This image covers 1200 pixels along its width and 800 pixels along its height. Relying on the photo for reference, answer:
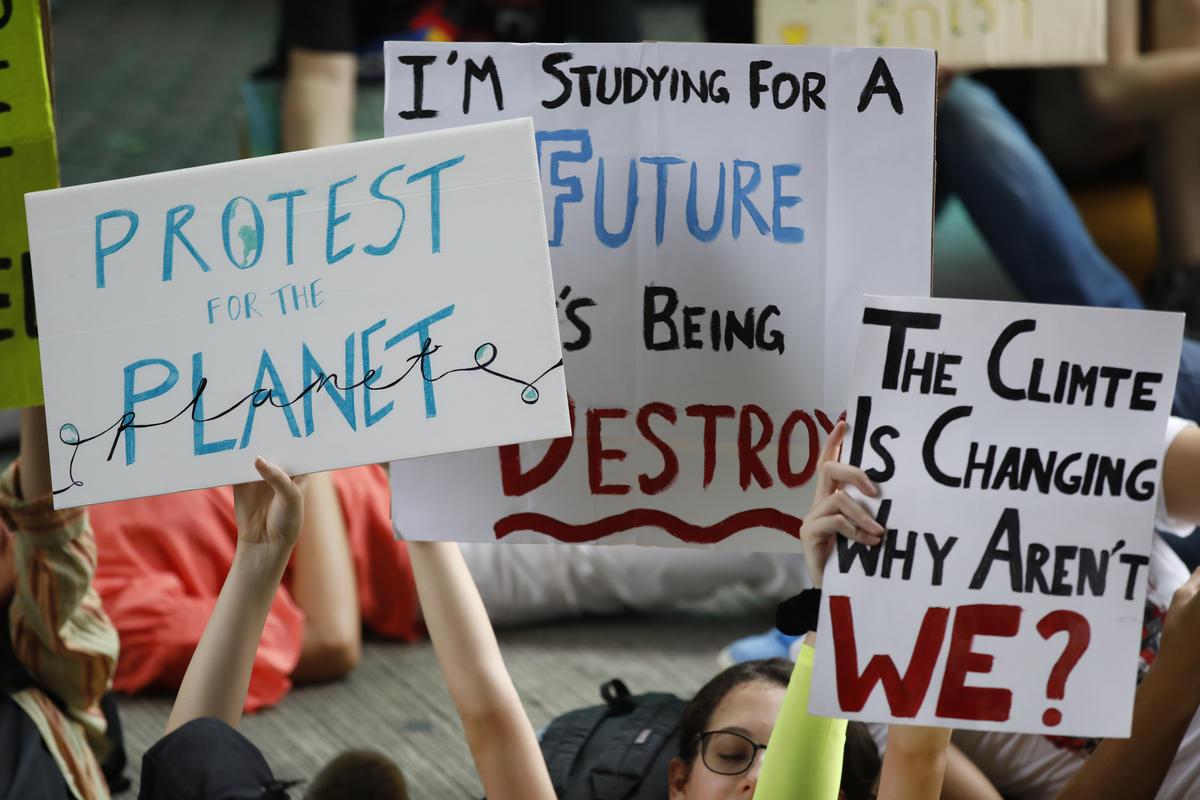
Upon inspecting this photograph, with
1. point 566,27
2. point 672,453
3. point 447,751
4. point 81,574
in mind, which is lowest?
point 447,751

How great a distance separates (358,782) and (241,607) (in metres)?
0.32

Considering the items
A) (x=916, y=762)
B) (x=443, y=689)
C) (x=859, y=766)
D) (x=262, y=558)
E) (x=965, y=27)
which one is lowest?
(x=443, y=689)

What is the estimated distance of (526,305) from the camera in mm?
1209

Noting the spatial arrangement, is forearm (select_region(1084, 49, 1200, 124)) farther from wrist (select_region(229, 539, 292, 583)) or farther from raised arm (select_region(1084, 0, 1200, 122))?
wrist (select_region(229, 539, 292, 583))

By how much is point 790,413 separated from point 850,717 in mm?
370

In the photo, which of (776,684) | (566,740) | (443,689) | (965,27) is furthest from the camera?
(965,27)

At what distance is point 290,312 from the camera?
1.21m

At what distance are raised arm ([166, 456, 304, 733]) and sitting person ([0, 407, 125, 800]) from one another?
0.35 meters

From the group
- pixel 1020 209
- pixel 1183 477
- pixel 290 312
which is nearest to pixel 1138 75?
pixel 1020 209

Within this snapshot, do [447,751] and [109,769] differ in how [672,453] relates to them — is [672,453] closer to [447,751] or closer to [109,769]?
[447,751]

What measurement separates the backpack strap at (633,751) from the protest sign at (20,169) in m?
0.79

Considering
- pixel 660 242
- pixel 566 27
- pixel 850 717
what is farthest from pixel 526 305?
pixel 566 27

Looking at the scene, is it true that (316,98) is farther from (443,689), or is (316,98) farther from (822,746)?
(822,746)

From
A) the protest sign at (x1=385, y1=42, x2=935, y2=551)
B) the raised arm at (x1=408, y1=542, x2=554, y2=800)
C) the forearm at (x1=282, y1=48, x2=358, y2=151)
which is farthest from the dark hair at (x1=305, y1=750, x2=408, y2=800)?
the forearm at (x1=282, y1=48, x2=358, y2=151)
